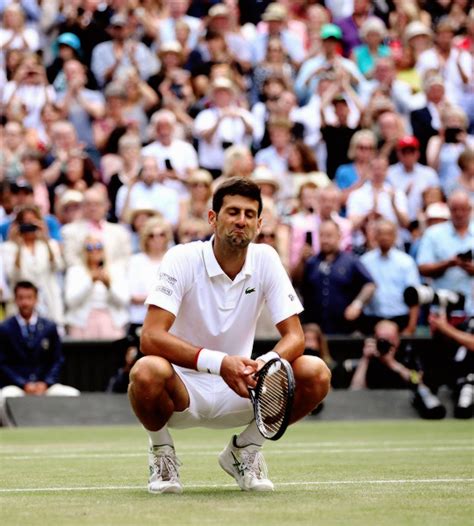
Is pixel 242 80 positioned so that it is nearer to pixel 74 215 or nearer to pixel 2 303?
pixel 74 215

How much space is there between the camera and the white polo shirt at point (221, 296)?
727 centimetres

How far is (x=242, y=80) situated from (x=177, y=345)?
41.8ft

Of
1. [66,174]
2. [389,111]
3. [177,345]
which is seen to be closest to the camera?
[177,345]

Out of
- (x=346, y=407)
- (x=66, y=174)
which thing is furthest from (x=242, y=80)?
(x=346, y=407)

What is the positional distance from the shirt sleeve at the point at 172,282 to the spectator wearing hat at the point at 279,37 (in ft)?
41.9

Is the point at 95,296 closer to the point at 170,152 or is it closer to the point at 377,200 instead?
the point at 170,152

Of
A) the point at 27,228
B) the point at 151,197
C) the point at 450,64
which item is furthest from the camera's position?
the point at 450,64

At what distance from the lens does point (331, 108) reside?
18516mm

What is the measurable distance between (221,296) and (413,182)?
10.6m

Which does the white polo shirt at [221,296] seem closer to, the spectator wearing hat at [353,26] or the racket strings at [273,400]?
the racket strings at [273,400]

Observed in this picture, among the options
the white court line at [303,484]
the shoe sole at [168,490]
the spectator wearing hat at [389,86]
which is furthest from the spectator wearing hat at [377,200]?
the shoe sole at [168,490]

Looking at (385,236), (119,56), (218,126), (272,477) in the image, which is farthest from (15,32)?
(272,477)

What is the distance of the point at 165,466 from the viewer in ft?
23.6

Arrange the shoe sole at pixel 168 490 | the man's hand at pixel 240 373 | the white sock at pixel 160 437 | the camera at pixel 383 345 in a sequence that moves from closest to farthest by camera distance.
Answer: the man's hand at pixel 240 373 < the shoe sole at pixel 168 490 < the white sock at pixel 160 437 < the camera at pixel 383 345
